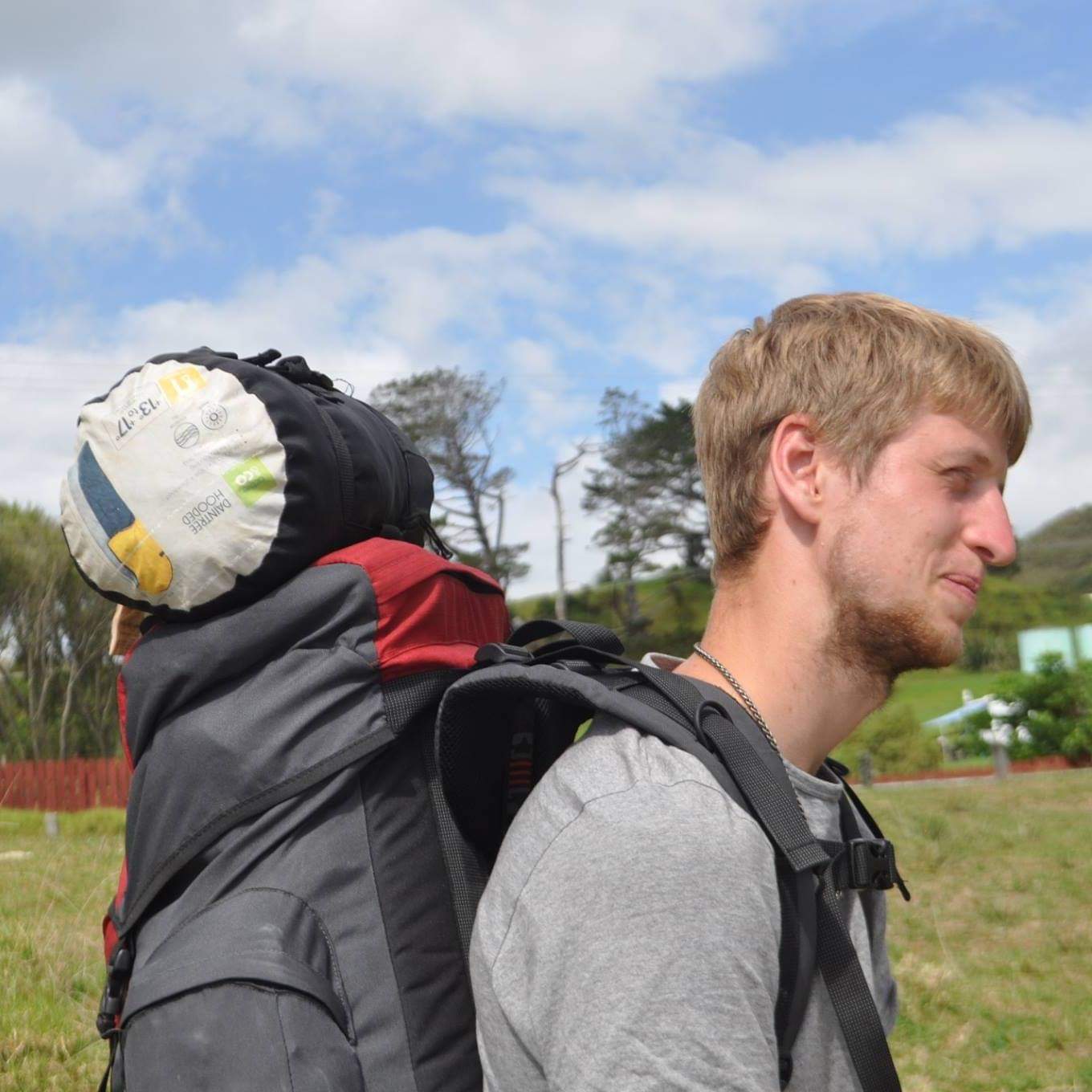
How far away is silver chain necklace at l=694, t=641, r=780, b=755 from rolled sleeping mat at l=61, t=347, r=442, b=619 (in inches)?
18.8

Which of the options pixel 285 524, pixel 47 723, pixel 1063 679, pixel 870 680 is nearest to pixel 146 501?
pixel 285 524

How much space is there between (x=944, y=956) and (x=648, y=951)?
249 inches

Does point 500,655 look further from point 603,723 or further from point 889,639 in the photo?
point 889,639

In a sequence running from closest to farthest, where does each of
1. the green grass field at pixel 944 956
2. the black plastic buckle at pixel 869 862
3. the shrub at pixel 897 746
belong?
the black plastic buckle at pixel 869 862
the green grass field at pixel 944 956
the shrub at pixel 897 746

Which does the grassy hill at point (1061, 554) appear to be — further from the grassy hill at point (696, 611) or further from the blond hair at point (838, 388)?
the blond hair at point (838, 388)

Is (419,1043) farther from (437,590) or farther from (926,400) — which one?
(926,400)

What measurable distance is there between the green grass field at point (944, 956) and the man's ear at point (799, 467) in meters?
2.69

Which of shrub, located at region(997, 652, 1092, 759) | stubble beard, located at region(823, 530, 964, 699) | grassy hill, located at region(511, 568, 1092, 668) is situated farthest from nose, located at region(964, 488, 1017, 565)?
grassy hill, located at region(511, 568, 1092, 668)

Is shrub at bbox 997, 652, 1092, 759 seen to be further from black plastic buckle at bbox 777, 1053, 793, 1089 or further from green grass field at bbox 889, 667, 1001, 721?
black plastic buckle at bbox 777, 1053, 793, 1089

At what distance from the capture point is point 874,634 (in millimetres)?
1529

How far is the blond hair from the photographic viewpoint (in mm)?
1543

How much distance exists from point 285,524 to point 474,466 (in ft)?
126

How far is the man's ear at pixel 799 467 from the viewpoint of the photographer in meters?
1.56

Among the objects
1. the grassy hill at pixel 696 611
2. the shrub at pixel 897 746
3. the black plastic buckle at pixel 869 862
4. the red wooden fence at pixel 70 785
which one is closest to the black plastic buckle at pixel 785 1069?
the black plastic buckle at pixel 869 862
